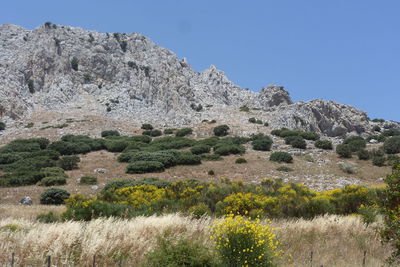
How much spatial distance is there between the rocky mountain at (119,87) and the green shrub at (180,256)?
55.8 metres

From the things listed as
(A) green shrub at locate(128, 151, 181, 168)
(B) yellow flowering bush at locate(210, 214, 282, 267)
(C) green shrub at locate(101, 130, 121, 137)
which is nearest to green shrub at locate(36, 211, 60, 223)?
(B) yellow flowering bush at locate(210, 214, 282, 267)

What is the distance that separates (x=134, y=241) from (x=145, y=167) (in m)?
25.5

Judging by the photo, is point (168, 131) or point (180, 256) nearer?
point (180, 256)

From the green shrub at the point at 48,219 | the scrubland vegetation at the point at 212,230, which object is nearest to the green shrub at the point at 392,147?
the scrubland vegetation at the point at 212,230

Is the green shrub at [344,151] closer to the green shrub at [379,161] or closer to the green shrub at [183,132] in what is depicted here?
the green shrub at [379,161]

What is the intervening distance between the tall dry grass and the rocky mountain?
52563 millimetres

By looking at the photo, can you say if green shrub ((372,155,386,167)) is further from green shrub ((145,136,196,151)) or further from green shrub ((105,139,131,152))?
green shrub ((105,139,131,152))

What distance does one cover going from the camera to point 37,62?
6906 cm

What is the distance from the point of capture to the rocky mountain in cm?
6394

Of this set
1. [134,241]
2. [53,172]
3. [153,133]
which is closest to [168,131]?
[153,133]

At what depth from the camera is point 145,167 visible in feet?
106

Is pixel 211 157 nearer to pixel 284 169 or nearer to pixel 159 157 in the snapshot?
pixel 159 157

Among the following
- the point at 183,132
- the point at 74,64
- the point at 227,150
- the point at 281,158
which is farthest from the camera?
the point at 74,64

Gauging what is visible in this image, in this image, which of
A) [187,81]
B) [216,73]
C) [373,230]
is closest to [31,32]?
[187,81]
